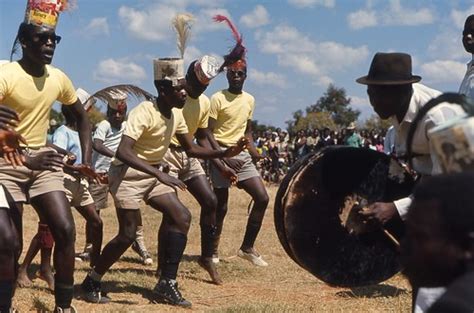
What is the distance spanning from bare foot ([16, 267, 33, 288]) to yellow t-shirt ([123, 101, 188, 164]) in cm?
157

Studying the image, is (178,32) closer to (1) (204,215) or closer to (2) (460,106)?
(1) (204,215)

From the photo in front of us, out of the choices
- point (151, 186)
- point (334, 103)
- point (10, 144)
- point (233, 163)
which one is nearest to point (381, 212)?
point (10, 144)

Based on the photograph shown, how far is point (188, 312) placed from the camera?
6398 millimetres

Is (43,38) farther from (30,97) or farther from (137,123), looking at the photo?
(137,123)

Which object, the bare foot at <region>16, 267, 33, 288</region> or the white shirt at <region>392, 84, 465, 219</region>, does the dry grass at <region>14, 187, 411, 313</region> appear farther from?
the white shirt at <region>392, 84, 465, 219</region>

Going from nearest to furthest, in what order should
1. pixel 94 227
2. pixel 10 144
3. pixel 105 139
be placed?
1. pixel 10 144
2. pixel 94 227
3. pixel 105 139

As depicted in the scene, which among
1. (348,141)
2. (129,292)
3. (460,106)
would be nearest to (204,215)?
(129,292)

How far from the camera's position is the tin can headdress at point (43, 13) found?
556cm

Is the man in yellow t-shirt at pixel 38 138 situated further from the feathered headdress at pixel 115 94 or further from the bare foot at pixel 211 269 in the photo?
the feathered headdress at pixel 115 94

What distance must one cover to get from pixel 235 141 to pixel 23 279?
268cm

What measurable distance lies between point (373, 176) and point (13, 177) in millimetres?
2423

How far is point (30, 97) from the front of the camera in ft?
17.8

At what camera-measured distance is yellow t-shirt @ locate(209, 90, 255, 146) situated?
28.5 feet

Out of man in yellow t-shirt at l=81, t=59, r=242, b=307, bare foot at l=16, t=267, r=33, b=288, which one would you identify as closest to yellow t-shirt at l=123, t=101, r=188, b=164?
man in yellow t-shirt at l=81, t=59, r=242, b=307
